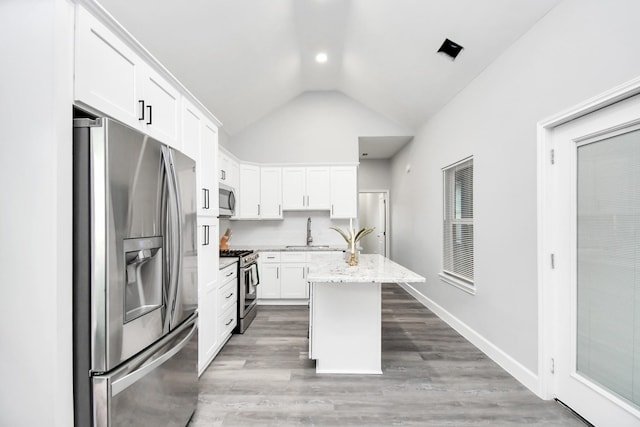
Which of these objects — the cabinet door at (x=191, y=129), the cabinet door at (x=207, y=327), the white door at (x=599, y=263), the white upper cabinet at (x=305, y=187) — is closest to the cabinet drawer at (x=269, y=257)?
the white upper cabinet at (x=305, y=187)

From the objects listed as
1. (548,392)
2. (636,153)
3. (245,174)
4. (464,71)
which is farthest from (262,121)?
(548,392)

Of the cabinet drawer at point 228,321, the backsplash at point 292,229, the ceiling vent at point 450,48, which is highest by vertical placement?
the ceiling vent at point 450,48

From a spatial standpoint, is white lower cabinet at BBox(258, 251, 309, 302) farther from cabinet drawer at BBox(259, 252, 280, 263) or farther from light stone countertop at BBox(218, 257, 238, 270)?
light stone countertop at BBox(218, 257, 238, 270)

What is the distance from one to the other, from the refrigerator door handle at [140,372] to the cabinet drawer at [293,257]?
9.07 feet

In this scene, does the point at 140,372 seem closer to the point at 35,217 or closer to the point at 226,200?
the point at 35,217

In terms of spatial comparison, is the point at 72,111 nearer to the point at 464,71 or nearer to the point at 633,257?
the point at 633,257

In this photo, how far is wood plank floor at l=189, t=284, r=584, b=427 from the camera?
1813 millimetres

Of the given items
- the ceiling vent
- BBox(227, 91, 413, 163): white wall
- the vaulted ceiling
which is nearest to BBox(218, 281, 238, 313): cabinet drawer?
the vaulted ceiling

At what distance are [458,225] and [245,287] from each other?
2.78 metres

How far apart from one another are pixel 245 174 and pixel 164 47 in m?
2.28

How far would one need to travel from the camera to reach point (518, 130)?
88.8 inches

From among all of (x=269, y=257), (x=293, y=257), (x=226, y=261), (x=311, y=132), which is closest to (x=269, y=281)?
(x=269, y=257)

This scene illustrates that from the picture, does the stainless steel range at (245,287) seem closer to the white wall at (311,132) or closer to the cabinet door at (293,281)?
the cabinet door at (293,281)

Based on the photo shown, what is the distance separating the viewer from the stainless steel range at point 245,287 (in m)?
3.23
